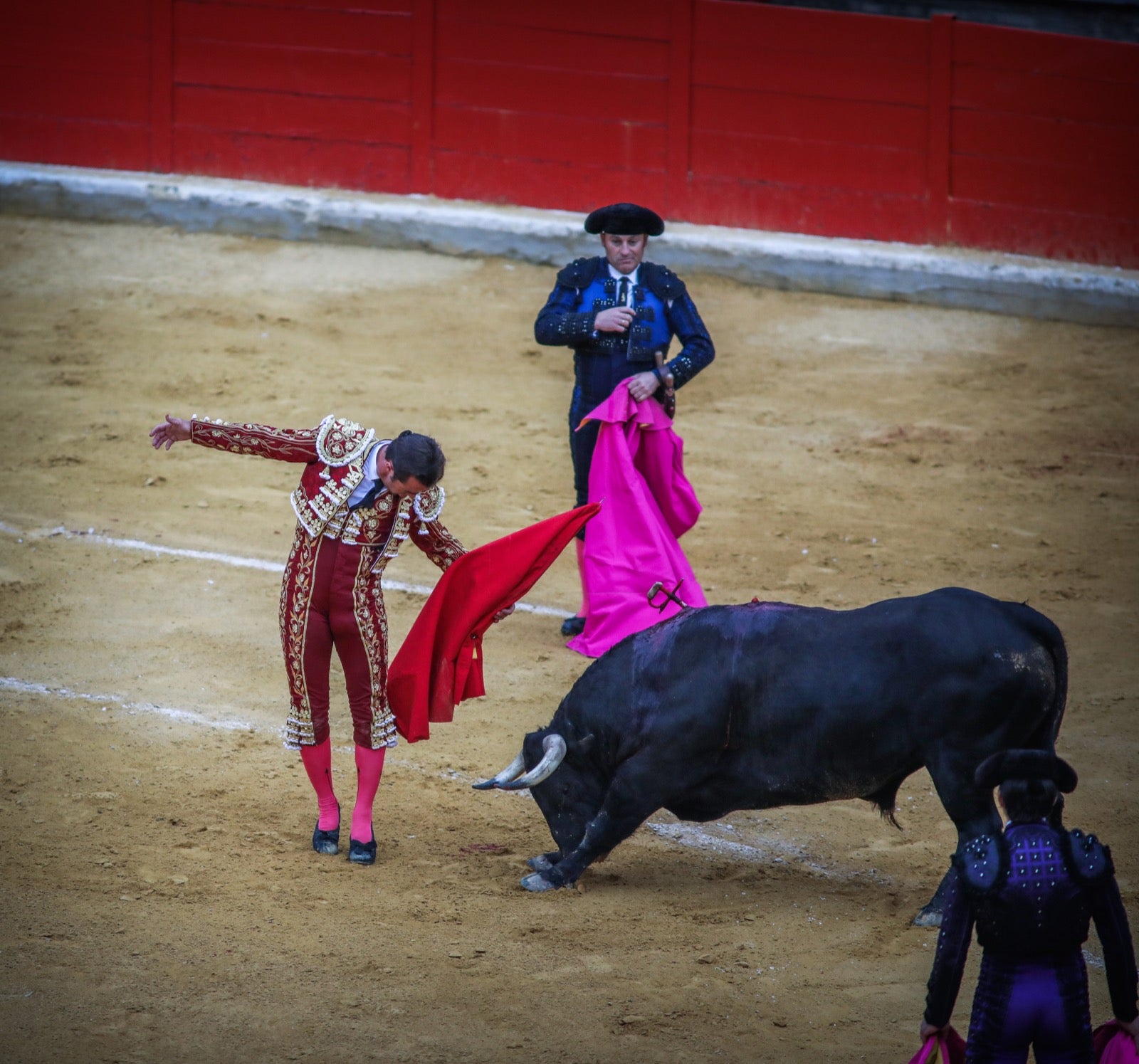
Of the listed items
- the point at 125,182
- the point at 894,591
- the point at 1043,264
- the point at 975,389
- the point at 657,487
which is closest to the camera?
the point at 657,487

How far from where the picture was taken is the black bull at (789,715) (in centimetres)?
414

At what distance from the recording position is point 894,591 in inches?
272

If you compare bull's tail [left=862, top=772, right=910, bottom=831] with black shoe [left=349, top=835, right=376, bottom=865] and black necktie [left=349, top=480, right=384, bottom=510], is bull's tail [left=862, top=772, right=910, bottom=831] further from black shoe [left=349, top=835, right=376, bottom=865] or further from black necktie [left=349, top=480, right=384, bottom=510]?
black necktie [left=349, top=480, right=384, bottom=510]

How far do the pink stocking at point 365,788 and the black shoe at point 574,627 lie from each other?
1919mm

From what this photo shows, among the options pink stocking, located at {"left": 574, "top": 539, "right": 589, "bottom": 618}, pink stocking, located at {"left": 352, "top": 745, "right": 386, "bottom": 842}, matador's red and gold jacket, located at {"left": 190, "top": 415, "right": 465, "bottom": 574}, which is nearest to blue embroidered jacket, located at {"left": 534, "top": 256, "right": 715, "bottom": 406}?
pink stocking, located at {"left": 574, "top": 539, "right": 589, "bottom": 618}

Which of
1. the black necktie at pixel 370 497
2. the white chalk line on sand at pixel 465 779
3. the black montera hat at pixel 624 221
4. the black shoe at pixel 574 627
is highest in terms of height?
the black montera hat at pixel 624 221

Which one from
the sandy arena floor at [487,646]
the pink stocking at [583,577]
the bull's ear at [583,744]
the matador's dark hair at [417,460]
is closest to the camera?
the sandy arena floor at [487,646]

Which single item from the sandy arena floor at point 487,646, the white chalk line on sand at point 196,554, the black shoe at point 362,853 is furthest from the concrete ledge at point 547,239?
the black shoe at point 362,853

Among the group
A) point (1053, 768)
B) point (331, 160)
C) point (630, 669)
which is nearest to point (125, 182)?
point (331, 160)

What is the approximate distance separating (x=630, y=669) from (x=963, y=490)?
417cm

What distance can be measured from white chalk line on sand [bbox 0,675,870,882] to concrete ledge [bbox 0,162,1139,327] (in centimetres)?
633

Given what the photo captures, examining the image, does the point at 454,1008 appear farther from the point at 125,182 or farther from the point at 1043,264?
the point at 125,182

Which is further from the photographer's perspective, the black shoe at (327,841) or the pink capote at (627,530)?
the pink capote at (627,530)

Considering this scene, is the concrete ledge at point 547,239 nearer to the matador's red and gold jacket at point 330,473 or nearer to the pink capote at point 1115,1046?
the matador's red and gold jacket at point 330,473
